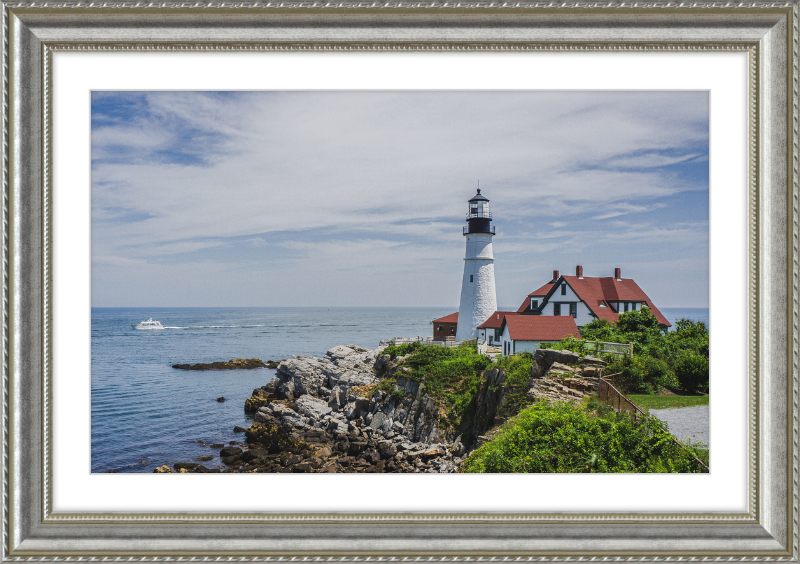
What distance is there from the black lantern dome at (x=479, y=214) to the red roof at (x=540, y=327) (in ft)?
8.89

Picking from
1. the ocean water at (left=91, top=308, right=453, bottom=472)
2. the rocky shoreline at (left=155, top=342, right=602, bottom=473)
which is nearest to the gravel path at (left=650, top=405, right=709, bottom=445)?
the rocky shoreline at (left=155, top=342, right=602, bottom=473)

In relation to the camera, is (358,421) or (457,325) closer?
(358,421)

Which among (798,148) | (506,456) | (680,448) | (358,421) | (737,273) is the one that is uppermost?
(798,148)

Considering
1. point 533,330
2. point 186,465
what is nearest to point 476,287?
point 533,330

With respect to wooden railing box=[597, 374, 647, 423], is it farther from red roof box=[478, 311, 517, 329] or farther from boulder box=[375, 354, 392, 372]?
boulder box=[375, 354, 392, 372]

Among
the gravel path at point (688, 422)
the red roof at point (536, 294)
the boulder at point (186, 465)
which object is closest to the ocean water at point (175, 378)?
the boulder at point (186, 465)

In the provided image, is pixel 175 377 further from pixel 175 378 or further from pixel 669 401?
pixel 669 401

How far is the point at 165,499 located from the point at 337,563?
125cm

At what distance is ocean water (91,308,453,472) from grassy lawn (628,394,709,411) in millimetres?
4717

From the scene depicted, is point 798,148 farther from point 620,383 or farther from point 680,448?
point 620,383

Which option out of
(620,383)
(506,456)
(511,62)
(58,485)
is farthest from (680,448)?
(58,485)

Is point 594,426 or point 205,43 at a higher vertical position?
point 205,43

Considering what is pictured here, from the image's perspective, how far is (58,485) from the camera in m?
2.81

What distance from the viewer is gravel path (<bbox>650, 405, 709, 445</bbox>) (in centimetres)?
384
